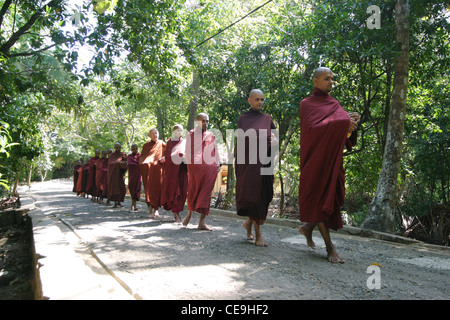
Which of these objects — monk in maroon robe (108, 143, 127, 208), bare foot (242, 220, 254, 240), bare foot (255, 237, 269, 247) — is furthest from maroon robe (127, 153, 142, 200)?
bare foot (255, 237, 269, 247)

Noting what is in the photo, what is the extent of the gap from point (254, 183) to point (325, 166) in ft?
3.81

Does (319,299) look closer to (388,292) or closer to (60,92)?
(388,292)

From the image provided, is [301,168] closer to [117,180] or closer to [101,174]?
[117,180]

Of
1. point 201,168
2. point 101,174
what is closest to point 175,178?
point 201,168

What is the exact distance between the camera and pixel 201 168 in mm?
6641

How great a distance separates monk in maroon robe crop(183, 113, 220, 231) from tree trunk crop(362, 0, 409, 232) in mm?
2968

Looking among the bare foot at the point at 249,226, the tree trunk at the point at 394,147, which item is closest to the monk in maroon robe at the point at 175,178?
the bare foot at the point at 249,226

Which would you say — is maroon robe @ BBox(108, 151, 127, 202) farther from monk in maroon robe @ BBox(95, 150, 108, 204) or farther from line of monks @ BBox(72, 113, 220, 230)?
monk in maroon robe @ BBox(95, 150, 108, 204)

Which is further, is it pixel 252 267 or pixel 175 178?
pixel 175 178

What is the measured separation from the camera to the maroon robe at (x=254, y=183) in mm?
4793

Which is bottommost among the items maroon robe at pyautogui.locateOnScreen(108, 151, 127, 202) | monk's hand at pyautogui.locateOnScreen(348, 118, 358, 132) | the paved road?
the paved road

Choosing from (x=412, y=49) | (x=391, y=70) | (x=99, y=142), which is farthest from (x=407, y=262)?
(x=99, y=142)

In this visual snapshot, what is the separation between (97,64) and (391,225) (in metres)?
7.01

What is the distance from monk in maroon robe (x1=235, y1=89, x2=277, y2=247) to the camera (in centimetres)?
481
